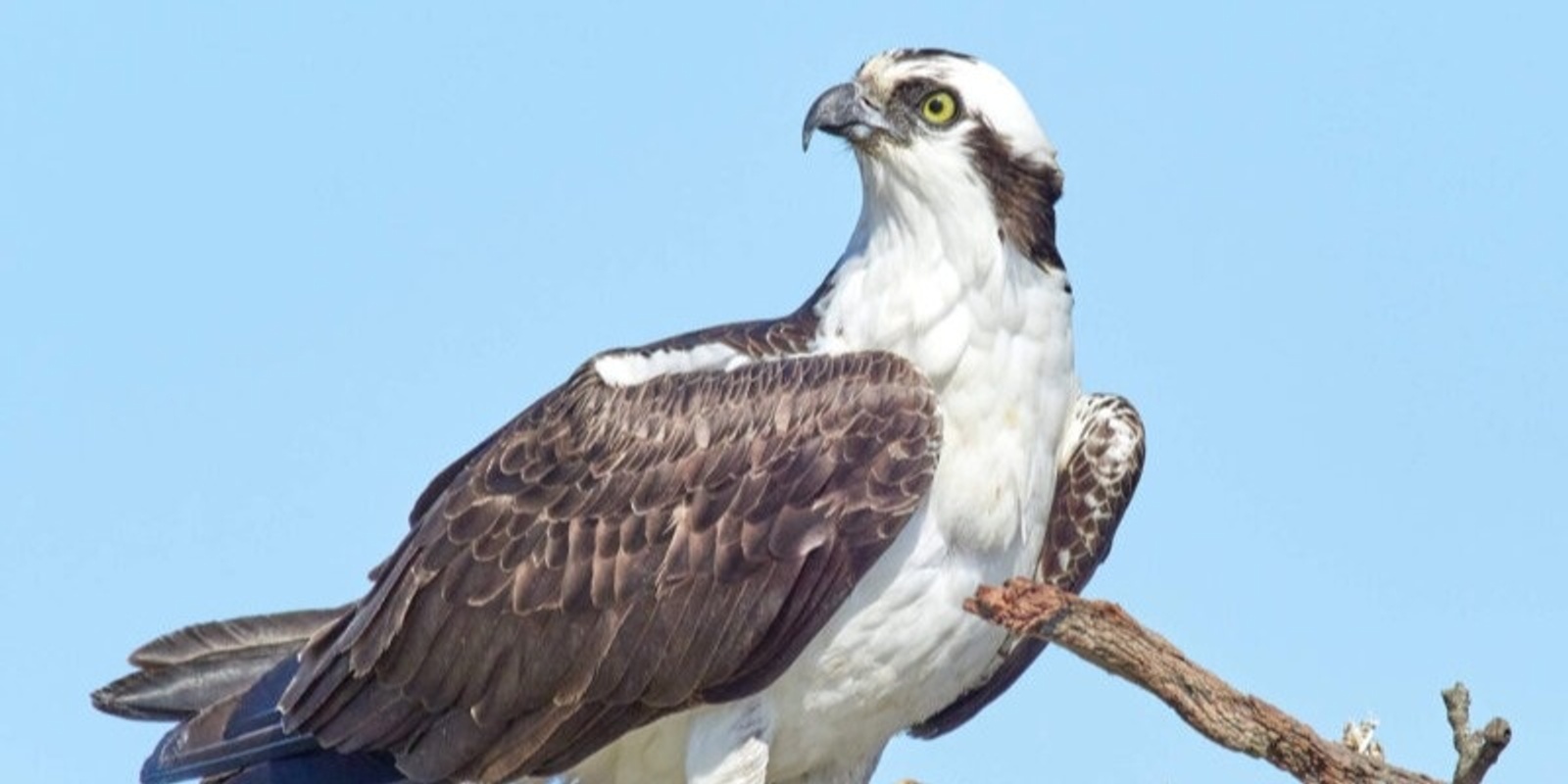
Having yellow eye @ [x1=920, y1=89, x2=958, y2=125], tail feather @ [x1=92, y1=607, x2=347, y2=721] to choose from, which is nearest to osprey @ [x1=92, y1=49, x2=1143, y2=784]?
yellow eye @ [x1=920, y1=89, x2=958, y2=125]

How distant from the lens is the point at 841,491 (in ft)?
→ 35.0

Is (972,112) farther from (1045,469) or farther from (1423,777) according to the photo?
(1423,777)

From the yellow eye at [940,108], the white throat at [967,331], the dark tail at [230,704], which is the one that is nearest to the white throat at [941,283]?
the white throat at [967,331]

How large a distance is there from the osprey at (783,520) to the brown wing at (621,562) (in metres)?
0.01

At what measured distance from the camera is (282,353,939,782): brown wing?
1066cm

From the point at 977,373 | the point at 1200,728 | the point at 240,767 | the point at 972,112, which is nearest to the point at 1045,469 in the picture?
the point at 977,373

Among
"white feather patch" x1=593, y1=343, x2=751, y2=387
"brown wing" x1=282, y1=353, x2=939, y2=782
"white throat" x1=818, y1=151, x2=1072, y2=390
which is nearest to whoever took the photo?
"brown wing" x1=282, y1=353, x2=939, y2=782

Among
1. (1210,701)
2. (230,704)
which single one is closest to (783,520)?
(1210,701)

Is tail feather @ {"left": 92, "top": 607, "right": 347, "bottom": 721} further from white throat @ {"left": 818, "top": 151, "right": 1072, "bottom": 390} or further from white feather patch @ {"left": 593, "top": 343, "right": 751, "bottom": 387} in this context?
white throat @ {"left": 818, "top": 151, "right": 1072, "bottom": 390}

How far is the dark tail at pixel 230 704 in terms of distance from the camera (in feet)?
38.3

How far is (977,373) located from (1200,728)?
2.25 m

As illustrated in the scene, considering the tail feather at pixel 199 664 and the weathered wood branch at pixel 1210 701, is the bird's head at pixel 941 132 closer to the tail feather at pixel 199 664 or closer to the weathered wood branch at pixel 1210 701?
the weathered wood branch at pixel 1210 701

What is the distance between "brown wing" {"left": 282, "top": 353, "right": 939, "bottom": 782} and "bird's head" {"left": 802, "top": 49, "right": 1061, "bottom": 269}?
2.29 ft

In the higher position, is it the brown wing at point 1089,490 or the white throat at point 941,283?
the white throat at point 941,283
